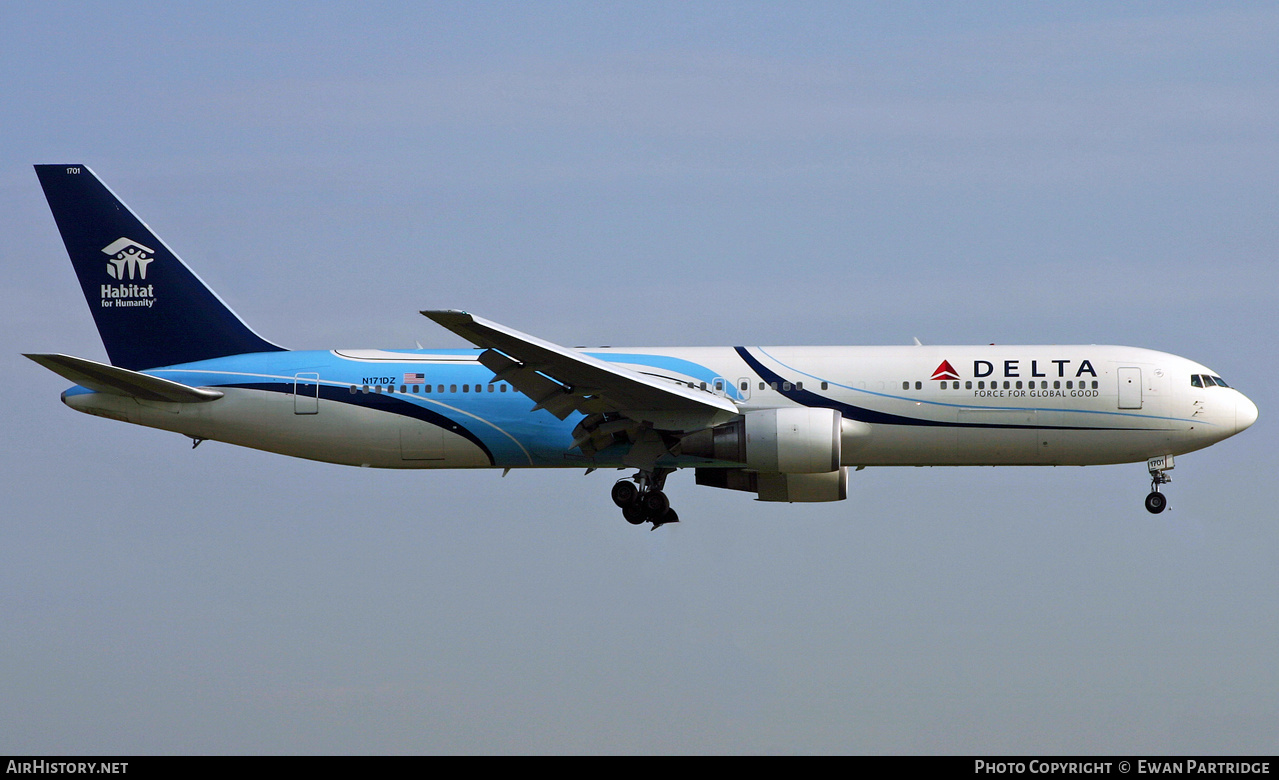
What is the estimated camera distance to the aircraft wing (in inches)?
1048

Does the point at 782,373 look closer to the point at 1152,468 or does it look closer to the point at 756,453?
the point at 756,453

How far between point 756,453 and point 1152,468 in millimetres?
9619

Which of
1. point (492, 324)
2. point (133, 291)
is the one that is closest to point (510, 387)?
point (492, 324)

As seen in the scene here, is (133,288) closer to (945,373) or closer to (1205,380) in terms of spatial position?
(945,373)

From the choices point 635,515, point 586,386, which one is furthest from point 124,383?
point 635,515

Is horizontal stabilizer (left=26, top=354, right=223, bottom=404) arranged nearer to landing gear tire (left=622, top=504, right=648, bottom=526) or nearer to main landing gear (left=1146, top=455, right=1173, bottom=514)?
landing gear tire (left=622, top=504, right=648, bottom=526)

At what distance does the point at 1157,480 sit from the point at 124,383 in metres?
24.3

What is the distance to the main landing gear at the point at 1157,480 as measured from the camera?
99.5 feet

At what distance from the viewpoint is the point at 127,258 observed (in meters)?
33.2

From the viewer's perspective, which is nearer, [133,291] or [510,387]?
[510,387]

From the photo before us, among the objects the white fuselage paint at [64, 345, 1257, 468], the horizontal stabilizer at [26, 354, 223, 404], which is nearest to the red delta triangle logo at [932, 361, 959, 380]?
the white fuselage paint at [64, 345, 1257, 468]

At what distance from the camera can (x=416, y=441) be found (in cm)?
3116
